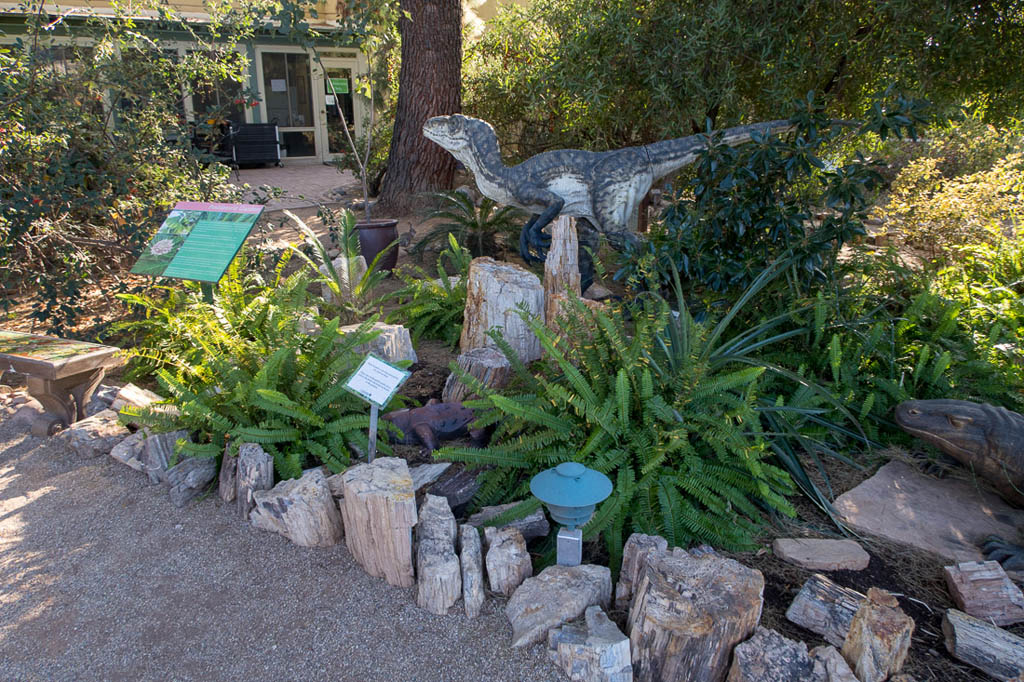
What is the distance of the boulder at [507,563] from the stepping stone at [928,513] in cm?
141

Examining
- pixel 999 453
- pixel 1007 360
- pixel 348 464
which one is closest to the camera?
pixel 999 453

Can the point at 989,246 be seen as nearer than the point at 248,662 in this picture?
No

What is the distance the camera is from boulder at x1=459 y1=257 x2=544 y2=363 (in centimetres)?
417

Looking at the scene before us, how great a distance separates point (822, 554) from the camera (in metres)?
2.53

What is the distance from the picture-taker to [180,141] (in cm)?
527

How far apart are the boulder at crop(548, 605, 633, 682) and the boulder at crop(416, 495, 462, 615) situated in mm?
407

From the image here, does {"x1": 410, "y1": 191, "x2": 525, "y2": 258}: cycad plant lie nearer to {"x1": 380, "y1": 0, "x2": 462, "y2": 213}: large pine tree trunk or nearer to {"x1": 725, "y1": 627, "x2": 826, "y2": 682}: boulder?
{"x1": 380, "y1": 0, "x2": 462, "y2": 213}: large pine tree trunk

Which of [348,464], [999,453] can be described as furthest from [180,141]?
[999,453]

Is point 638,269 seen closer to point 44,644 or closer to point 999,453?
point 999,453

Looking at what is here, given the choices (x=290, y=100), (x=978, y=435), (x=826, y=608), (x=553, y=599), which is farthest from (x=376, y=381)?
(x=290, y=100)

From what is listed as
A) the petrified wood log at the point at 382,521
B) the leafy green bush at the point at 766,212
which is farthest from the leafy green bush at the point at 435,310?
the petrified wood log at the point at 382,521

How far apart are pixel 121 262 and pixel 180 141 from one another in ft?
4.04

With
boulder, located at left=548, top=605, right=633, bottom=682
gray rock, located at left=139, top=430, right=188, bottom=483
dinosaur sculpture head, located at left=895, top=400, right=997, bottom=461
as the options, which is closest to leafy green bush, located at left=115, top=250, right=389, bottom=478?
gray rock, located at left=139, top=430, right=188, bottom=483

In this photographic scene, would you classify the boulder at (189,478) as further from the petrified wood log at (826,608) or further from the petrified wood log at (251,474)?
the petrified wood log at (826,608)
